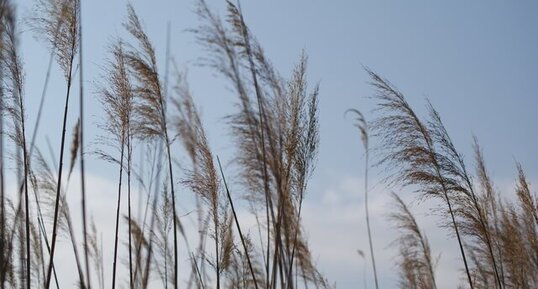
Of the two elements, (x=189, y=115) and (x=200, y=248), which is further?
(x=200, y=248)

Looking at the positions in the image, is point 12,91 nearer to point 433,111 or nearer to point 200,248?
point 200,248

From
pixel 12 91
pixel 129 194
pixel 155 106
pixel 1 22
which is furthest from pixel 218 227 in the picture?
pixel 1 22

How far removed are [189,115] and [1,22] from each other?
1.30 m

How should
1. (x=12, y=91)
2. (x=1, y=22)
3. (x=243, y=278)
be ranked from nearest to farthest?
(x=1, y=22) → (x=12, y=91) → (x=243, y=278)

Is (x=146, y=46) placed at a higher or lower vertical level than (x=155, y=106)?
higher

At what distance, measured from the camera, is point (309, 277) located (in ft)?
16.7

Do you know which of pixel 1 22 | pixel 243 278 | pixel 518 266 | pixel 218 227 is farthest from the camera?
pixel 518 266

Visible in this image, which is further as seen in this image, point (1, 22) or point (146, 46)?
point (146, 46)

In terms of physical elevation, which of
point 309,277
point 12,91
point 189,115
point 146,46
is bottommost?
point 309,277

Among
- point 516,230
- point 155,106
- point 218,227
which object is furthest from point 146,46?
point 516,230

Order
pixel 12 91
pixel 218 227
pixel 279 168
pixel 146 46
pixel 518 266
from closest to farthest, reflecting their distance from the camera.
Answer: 1. pixel 279 168
2. pixel 12 91
3. pixel 146 46
4. pixel 218 227
5. pixel 518 266

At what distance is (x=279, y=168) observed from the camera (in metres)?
3.88

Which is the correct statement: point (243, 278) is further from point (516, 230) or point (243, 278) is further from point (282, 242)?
point (516, 230)

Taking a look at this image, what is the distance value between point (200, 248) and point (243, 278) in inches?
34.2
